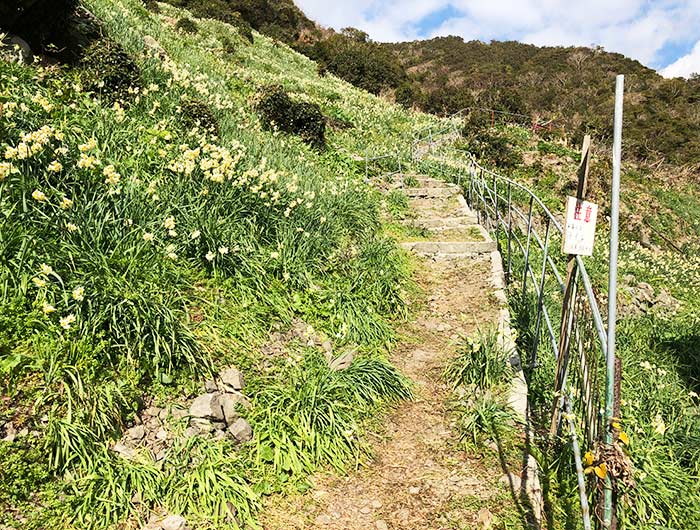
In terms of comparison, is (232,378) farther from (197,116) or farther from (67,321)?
(197,116)

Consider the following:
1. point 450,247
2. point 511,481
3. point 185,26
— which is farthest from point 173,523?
point 185,26

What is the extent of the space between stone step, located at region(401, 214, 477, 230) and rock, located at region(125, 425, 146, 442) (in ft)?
22.3

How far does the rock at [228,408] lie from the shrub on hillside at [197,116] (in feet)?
15.2

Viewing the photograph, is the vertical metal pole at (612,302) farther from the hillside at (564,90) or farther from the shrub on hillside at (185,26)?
the hillside at (564,90)

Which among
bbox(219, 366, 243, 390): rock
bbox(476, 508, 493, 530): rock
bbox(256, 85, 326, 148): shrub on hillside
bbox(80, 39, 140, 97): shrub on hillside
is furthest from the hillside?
bbox(219, 366, 243, 390): rock

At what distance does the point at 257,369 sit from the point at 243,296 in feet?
2.64

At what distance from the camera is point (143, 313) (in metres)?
3.38

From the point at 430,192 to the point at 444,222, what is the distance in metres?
2.14

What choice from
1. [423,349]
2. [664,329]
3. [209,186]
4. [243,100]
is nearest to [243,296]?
[209,186]

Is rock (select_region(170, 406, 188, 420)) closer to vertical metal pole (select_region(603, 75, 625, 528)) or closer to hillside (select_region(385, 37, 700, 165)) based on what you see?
vertical metal pole (select_region(603, 75, 625, 528))

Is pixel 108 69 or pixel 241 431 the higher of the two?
pixel 108 69

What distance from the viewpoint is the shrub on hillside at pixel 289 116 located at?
1094 centimetres

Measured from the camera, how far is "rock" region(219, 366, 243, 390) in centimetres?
366

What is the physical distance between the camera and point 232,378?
145 inches
